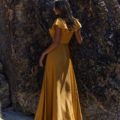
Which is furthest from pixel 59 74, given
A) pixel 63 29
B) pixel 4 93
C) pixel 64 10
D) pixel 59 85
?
pixel 4 93

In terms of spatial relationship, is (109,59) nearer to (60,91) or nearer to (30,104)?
(60,91)

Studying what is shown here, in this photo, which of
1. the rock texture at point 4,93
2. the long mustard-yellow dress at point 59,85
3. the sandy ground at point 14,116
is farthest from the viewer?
the rock texture at point 4,93

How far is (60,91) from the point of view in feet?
7.72

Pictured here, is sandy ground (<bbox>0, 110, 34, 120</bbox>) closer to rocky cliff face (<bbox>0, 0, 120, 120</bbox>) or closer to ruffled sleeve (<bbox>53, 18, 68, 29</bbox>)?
rocky cliff face (<bbox>0, 0, 120, 120</bbox>)

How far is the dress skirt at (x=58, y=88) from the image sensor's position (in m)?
2.33

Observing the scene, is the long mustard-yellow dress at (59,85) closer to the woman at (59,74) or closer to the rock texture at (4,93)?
the woman at (59,74)

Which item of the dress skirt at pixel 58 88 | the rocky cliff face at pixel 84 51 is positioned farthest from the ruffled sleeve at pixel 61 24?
the rocky cliff face at pixel 84 51

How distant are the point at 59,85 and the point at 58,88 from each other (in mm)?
44

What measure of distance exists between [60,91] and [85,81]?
22.9 inches

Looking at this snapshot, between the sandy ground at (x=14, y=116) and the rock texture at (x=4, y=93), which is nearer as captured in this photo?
the sandy ground at (x=14, y=116)

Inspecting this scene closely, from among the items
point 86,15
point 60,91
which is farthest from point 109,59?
point 60,91

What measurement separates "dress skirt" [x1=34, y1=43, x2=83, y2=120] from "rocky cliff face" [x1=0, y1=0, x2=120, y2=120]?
38 cm

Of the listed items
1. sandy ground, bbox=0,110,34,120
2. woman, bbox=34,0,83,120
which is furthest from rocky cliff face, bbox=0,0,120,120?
woman, bbox=34,0,83,120

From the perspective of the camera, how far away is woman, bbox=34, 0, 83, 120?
220cm
